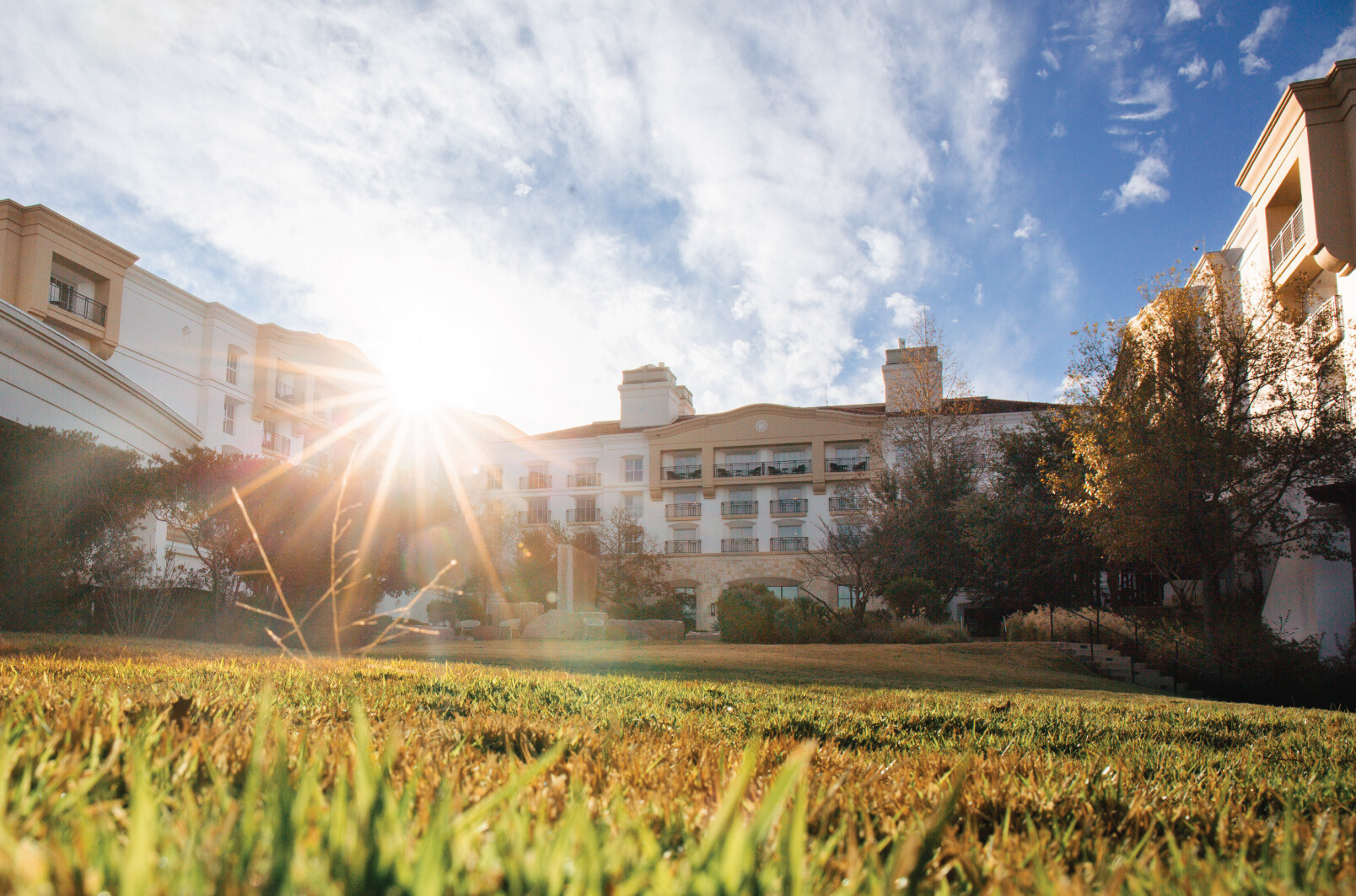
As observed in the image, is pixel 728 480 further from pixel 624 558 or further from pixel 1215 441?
pixel 1215 441

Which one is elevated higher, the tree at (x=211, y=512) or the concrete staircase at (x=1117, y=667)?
the tree at (x=211, y=512)

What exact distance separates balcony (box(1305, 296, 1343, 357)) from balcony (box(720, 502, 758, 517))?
36254 millimetres

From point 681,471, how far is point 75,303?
112 feet

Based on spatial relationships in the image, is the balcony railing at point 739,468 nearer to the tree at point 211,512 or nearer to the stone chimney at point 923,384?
the stone chimney at point 923,384

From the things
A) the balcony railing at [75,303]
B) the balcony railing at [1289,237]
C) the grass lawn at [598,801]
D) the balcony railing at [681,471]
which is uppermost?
the balcony railing at [75,303]

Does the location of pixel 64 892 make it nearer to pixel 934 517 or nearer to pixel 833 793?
pixel 833 793

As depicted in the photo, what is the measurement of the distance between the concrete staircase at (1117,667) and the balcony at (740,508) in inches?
1247

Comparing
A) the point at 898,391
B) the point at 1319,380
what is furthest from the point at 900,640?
the point at 898,391

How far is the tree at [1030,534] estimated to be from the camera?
27.5 m

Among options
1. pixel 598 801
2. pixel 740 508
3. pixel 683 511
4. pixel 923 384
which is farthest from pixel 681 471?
pixel 598 801

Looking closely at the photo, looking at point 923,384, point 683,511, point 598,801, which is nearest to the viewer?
point 598,801

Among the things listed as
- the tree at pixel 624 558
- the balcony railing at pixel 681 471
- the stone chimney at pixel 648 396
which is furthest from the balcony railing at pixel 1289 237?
the stone chimney at pixel 648 396

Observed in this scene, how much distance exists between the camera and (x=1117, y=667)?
1888 centimetres

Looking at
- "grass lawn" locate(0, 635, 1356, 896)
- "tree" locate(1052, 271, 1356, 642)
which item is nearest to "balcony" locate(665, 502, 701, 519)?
"tree" locate(1052, 271, 1356, 642)
